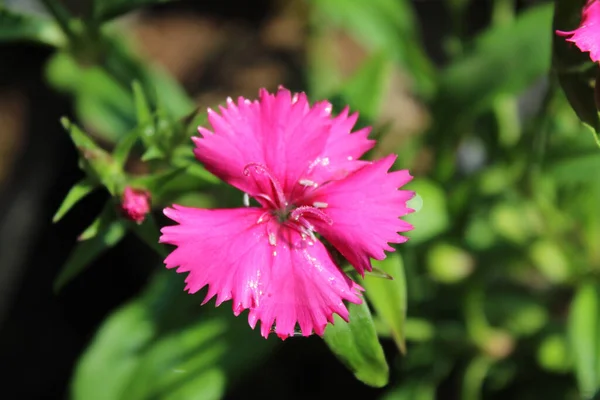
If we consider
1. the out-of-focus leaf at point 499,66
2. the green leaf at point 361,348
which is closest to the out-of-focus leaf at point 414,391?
the out-of-focus leaf at point 499,66

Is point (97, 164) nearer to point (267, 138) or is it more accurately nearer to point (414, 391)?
point (267, 138)

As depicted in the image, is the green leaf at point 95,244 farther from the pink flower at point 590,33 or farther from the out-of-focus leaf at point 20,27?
the pink flower at point 590,33

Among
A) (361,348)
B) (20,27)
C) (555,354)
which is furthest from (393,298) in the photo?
(20,27)

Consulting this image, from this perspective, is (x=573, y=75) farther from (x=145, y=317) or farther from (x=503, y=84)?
(x=145, y=317)

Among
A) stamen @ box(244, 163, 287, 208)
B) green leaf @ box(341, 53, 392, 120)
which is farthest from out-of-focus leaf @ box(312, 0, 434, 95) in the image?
stamen @ box(244, 163, 287, 208)

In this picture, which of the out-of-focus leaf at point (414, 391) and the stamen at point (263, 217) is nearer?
the stamen at point (263, 217)

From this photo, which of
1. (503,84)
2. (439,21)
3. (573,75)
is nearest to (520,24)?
(503,84)
